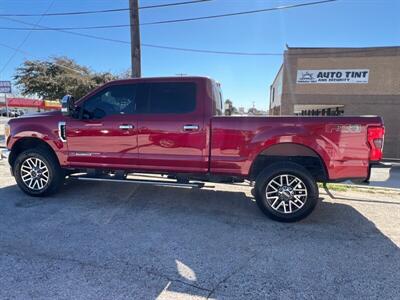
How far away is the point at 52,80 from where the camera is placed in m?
25.5

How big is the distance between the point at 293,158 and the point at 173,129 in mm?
1931

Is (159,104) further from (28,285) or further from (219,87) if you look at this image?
(28,285)

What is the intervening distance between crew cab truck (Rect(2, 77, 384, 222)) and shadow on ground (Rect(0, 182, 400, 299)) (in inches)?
20.8

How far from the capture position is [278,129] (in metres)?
4.27

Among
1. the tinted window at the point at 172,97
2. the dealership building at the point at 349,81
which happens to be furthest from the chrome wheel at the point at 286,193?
the dealership building at the point at 349,81

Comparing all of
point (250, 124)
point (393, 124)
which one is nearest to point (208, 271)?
point (250, 124)

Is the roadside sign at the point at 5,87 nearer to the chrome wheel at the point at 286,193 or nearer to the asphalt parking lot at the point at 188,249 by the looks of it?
the asphalt parking lot at the point at 188,249

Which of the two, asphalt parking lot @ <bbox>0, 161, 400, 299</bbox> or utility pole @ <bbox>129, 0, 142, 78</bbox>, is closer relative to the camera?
asphalt parking lot @ <bbox>0, 161, 400, 299</bbox>

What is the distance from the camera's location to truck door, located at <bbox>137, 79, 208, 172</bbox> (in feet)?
15.0

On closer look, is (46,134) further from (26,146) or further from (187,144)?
(187,144)

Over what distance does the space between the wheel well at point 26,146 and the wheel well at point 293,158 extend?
3.59m

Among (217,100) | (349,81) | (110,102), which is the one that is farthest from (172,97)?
(349,81)

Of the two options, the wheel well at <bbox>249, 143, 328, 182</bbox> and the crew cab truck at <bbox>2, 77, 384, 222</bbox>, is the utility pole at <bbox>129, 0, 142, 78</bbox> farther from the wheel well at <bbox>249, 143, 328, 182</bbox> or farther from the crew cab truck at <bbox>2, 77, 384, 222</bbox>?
the wheel well at <bbox>249, 143, 328, 182</bbox>

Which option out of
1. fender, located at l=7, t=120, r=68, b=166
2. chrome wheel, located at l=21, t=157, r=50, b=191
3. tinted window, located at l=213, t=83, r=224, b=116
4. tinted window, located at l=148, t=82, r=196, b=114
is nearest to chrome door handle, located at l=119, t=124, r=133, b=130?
tinted window, located at l=148, t=82, r=196, b=114
